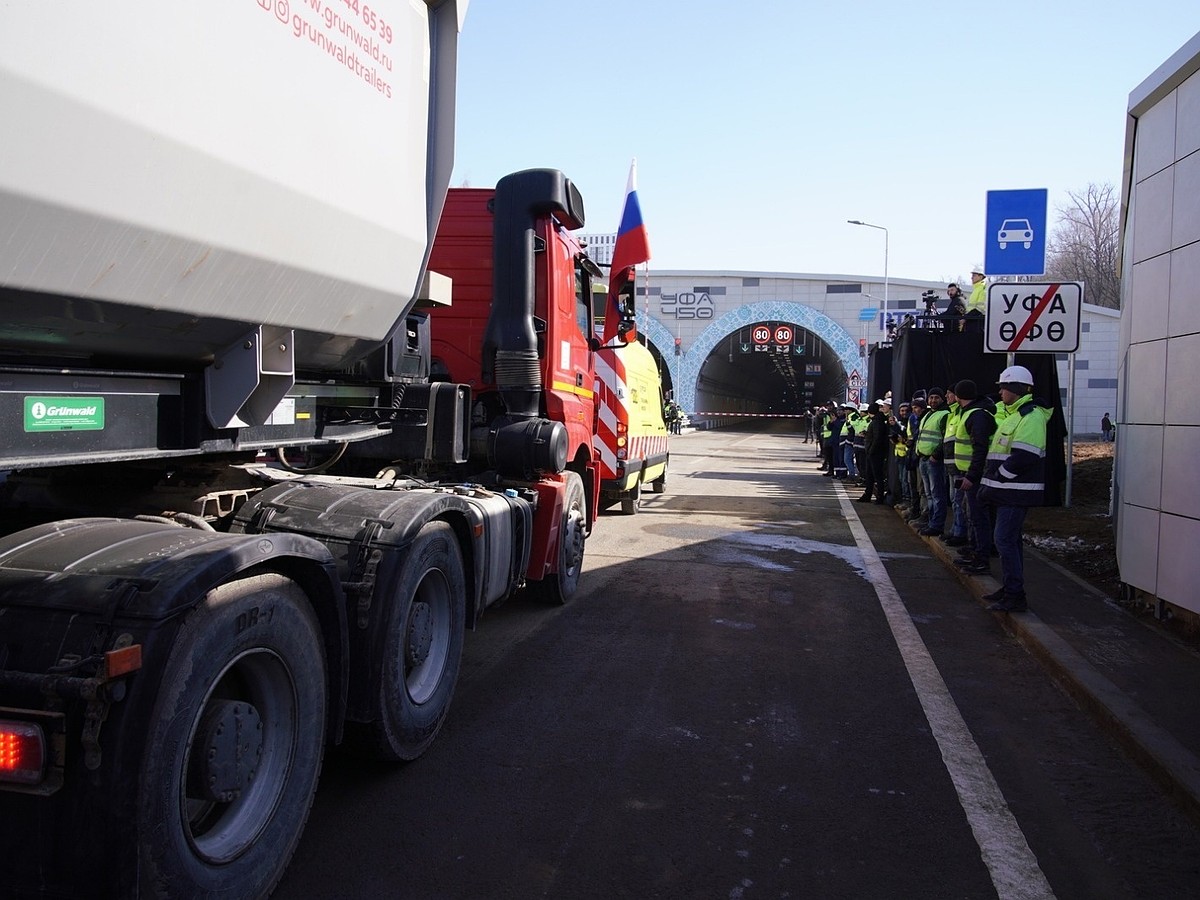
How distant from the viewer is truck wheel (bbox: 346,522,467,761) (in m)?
3.77

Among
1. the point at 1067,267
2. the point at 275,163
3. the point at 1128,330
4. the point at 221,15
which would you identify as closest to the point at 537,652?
the point at 275,163

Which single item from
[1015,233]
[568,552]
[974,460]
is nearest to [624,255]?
[568,552]

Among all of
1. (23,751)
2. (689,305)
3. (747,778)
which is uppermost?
(689,305)

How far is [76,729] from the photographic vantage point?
88.7 inches

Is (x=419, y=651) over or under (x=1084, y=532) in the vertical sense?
over

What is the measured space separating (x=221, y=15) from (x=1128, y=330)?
25.3 feet

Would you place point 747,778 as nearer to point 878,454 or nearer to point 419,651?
point 419,651

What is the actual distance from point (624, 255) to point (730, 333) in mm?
41979

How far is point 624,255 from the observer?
8.66 m

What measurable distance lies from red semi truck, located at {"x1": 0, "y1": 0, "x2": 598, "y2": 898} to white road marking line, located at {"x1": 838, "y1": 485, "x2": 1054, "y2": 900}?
2.37m

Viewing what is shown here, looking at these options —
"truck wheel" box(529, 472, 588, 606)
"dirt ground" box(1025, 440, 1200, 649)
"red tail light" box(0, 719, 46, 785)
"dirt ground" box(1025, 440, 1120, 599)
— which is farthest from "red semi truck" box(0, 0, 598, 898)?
"dirt ground" box(1025, 440, 1120, 599)

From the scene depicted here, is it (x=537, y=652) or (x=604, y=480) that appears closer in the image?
(x=537, y=652)

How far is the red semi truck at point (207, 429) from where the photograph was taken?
7.43 ft

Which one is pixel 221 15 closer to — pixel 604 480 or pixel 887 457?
pixel 604 480
